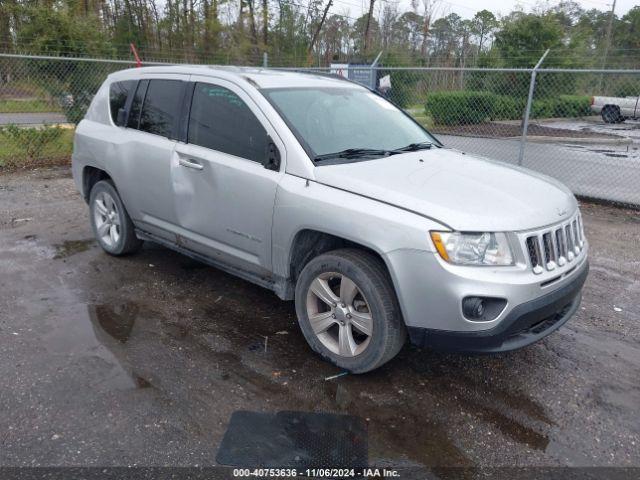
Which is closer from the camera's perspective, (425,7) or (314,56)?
(314,56)

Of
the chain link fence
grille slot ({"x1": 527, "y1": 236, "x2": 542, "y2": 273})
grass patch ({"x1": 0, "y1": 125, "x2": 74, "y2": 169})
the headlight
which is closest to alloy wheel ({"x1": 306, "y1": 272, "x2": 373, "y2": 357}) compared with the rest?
the headlight

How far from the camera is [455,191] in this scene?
10.4 ft

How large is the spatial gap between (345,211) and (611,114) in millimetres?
20990

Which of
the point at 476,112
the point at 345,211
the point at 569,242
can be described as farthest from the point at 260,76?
the point at 476,112

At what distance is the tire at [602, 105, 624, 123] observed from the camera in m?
20.2

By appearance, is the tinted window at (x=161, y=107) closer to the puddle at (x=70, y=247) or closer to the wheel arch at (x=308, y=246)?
the wheel arch at (x=308, y=246)

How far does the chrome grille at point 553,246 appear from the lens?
9.78 ft

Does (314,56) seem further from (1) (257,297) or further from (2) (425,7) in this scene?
(1) (257,297)

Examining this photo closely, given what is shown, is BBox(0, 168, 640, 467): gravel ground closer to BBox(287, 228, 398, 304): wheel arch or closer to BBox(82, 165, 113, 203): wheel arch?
BBox(287, 228, 398, 304): wheel arch

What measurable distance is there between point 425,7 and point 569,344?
3142 centimetres

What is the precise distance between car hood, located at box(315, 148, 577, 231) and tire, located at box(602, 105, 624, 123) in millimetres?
19411

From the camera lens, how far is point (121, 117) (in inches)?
194

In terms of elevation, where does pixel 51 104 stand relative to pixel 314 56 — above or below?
below

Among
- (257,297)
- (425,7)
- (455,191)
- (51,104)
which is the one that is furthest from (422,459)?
Result: (425,7)
